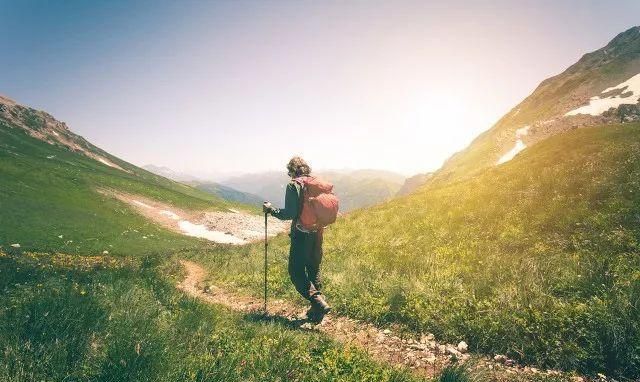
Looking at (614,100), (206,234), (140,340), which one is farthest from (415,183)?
(140,340)

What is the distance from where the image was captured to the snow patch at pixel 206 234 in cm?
4226

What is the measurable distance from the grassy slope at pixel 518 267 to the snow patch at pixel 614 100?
25153 millimetres

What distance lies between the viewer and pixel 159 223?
1683 inches

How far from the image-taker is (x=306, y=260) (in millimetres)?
8266

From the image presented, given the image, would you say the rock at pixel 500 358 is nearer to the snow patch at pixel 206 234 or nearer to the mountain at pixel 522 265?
the mountain at pixel 522 265

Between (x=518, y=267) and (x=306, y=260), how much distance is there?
5104mm

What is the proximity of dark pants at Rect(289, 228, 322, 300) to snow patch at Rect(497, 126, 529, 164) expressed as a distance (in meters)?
42.0

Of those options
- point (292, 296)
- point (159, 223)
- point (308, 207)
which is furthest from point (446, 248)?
point (159, 223)

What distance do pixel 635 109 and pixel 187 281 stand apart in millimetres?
40182

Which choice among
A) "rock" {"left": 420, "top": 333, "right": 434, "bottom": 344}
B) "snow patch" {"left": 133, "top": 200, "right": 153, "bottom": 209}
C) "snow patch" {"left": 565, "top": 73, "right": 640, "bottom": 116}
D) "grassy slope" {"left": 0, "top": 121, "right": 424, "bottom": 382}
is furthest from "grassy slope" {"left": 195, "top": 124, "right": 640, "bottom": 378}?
"snow patch" {"left": 133, "top": 200, "right": 153, "bottom": 209}

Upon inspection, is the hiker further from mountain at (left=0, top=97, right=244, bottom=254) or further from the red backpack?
mountain at (left=0, top=97, right=244, bottom=254)

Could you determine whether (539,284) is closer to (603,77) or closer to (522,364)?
(522,364)

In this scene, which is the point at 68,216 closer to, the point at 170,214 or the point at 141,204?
the point at 141,204

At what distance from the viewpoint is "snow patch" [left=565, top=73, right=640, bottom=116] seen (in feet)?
121
